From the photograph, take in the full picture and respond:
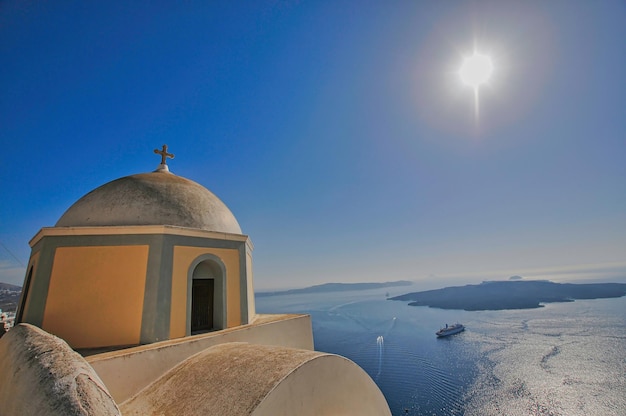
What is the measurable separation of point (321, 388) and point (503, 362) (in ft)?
120

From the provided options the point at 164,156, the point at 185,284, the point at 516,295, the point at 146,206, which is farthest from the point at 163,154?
the point at 516,295

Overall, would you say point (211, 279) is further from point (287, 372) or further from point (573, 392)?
point (573, 392)

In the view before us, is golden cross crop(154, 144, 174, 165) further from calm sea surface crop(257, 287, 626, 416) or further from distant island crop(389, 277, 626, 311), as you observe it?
distant island crop(389, 277, 626, 311)

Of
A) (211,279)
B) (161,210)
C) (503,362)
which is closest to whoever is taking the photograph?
(161,210)

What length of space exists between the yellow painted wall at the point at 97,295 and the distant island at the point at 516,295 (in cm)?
9448

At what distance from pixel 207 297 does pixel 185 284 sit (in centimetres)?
87

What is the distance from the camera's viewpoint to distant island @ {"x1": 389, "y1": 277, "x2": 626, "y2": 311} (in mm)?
85250

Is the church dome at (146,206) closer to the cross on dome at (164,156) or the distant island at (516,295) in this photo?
the cross on dome at (164,156)

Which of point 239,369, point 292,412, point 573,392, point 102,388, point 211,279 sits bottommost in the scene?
point 573,392

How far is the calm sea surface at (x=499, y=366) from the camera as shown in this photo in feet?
70.5

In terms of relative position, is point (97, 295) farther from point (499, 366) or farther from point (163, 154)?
point (499, 366)

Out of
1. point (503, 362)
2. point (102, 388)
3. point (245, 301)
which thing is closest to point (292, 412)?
point (102, 388)

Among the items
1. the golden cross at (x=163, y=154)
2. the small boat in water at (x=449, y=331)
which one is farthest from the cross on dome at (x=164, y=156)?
the small boat in water at (x=449, y=331)

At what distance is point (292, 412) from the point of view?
2.86 meters
